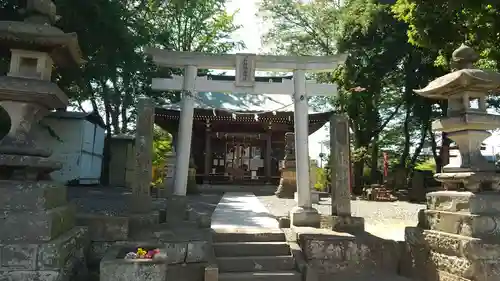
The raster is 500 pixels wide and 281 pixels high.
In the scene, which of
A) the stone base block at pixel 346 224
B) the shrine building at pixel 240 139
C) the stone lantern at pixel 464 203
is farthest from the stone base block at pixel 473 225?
the shrine building at pixel 240 139

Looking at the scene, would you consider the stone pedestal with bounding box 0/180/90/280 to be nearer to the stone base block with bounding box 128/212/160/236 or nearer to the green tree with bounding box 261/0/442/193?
the stone base block with bounding box 128/212/160/236

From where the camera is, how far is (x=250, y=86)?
23.8 ft

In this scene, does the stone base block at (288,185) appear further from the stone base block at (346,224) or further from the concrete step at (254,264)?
the concrete step at (254,264)

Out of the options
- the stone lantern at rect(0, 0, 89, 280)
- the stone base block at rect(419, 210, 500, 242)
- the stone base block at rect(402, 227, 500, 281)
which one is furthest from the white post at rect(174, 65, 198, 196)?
the stone base block at rect(419, 210, 500, 242)

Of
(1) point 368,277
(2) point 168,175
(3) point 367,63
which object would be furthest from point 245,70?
(3) point 367,63

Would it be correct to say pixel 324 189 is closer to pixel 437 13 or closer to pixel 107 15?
pixel 437 13

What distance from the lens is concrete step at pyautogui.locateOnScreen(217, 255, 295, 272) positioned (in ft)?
18.0

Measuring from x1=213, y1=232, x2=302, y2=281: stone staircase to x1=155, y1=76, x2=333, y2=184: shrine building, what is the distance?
37.9 ft

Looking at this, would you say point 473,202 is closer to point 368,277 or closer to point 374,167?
point 368,277

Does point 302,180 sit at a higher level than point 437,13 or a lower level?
lower

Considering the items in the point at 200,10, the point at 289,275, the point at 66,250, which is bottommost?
the point at 289,275

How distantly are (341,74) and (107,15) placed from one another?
1315cm

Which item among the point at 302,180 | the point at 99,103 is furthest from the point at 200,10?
the point at 302,180

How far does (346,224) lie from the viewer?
21.3 feet
